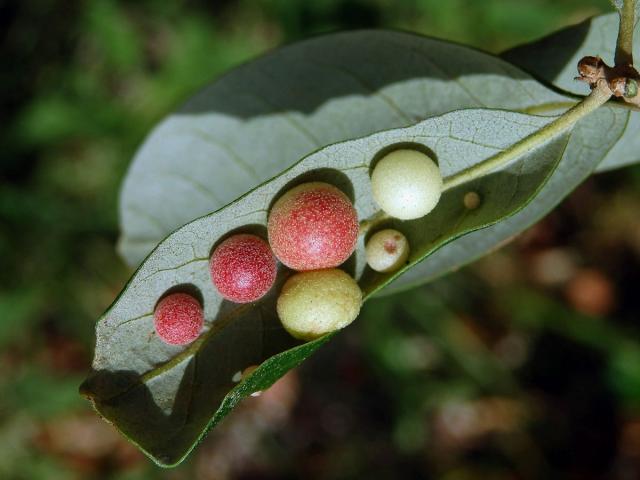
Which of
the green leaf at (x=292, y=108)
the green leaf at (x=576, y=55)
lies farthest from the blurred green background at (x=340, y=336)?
the green leaf at (x=576, y=55)

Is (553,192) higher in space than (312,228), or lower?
lower

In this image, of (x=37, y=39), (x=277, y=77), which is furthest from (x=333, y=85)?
(x=37, y=39)

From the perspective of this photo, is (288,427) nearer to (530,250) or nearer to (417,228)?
(530,250)

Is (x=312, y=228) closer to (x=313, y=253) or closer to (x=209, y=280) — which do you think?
(x=313, y=253)

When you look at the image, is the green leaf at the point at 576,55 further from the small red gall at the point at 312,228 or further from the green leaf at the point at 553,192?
the small red gall at the point at 312,228

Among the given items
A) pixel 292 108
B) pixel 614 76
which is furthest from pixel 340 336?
pixel 614 76

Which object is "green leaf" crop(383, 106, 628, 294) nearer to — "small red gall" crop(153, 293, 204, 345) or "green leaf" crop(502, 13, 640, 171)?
"green leaf" crop(502, 13, 640, 171)
